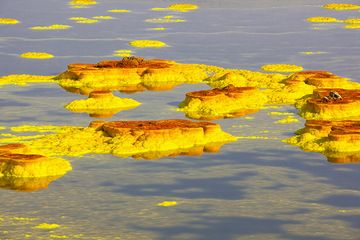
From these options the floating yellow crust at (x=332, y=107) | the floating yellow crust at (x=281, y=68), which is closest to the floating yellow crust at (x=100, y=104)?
the floating yellow crust at (x=332, y=107)

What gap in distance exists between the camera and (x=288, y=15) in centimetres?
15450

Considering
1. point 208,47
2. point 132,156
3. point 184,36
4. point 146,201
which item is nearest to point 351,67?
point 208,47

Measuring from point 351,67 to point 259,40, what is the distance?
24.3 metres

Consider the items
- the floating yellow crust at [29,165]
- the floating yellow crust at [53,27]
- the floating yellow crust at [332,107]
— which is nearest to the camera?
the floating yellow crust at [29,165]

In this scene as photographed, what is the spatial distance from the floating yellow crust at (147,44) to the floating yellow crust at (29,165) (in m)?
57.3

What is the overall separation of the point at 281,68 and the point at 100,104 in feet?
80.5

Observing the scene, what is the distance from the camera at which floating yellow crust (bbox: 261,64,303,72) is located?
328ft

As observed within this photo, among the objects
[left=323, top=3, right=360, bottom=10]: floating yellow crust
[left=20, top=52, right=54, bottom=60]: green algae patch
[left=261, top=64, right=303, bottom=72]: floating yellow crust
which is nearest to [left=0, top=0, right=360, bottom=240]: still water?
[left=261, top=64, right=303, bottom=72]: floating yellow crust

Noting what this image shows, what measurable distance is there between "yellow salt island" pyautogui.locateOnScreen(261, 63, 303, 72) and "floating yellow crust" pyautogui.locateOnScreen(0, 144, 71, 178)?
4062cm

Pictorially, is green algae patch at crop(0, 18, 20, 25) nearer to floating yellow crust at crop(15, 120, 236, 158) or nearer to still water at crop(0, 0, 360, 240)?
still water at crop(0, 0, 360, 240)

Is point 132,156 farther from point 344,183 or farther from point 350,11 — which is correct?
point 350,11

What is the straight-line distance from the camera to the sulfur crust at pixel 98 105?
3169 inches

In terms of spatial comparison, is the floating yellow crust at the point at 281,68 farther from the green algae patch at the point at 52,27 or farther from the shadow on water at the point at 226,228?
the shadow on water at the point at 226,228

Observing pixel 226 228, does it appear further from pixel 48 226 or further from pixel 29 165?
pixel 29 165
